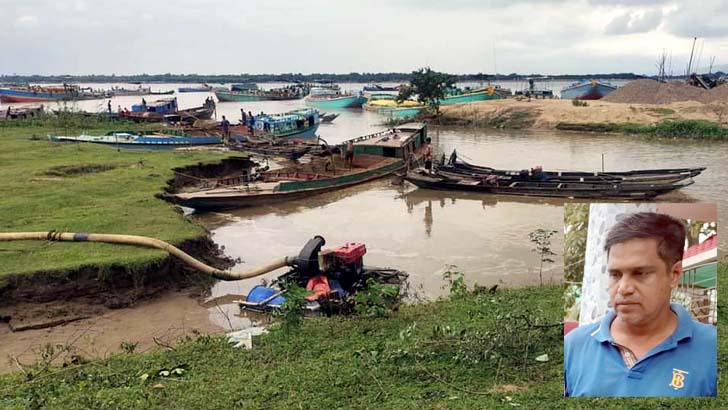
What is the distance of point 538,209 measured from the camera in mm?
16953

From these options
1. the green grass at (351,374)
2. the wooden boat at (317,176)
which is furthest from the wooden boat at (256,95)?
the green grass at (351,374)

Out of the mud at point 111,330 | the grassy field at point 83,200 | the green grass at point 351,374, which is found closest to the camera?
the green grass at point 351,374

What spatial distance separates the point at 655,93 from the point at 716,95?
196 inches

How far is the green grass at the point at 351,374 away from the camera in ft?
15.2

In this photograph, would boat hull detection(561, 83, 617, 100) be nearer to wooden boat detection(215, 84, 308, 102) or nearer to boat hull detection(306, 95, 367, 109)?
boat hull detection(306, 95, 367, 109)

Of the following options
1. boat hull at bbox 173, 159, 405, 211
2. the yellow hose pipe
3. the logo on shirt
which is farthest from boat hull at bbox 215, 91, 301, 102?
the logo on shirt

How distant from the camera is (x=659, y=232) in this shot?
10.4 feet

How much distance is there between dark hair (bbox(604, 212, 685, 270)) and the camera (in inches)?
124

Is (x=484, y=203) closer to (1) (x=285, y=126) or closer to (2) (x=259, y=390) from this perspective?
(2) (x=259, y=390)

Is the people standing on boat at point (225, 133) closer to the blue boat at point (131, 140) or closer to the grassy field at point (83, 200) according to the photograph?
the blue boat at point (131, 140)

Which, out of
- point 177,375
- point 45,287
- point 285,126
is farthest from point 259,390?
point 285,126

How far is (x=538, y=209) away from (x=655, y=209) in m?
14.2

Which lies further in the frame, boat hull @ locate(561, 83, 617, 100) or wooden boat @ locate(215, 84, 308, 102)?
wooden boat @ locate(215, 84, 308, 102)

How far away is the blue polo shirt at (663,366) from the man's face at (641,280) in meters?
0.11
